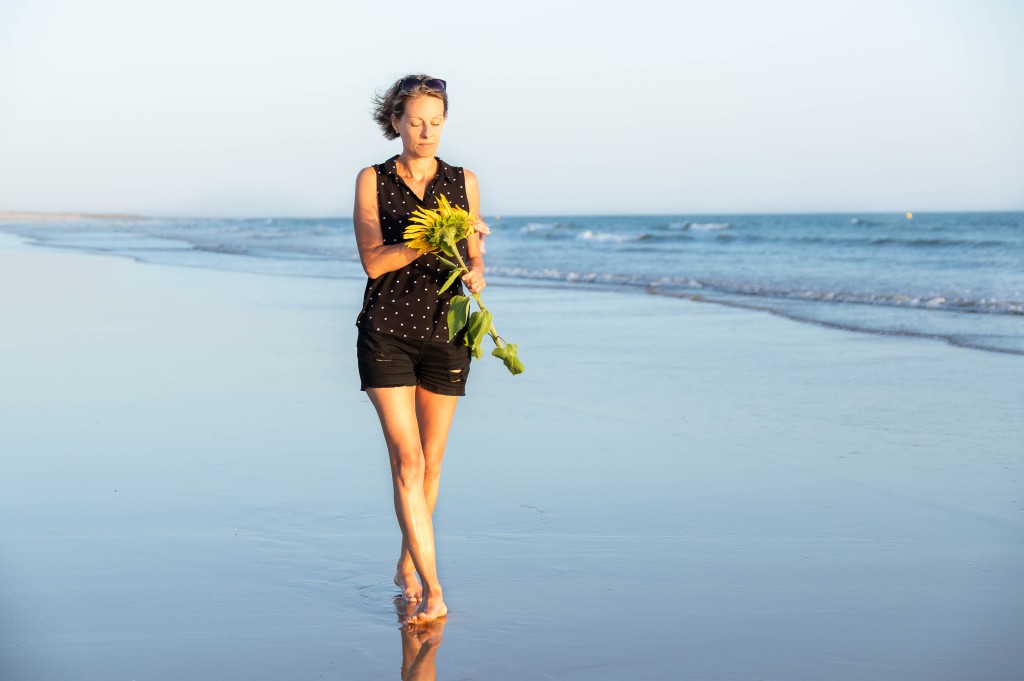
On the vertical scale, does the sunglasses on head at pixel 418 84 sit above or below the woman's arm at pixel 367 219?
above

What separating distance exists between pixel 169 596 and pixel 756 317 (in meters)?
10.1

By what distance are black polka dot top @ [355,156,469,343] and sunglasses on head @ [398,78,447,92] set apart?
0.80ft

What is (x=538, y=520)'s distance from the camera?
4.90 meters

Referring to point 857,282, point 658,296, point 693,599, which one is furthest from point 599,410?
point 857,282

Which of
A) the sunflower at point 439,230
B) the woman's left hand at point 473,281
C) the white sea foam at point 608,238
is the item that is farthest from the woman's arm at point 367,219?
the white sea foam at point 608,238

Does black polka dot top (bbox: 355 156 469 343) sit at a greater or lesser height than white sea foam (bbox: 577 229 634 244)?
greater

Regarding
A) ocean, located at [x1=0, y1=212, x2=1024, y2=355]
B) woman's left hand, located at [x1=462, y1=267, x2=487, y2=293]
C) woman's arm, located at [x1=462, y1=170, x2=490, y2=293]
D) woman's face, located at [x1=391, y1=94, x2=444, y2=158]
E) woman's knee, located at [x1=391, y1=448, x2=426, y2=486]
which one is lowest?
ocean, located at [x1=0, y1=212, x2=1024, y2=355]

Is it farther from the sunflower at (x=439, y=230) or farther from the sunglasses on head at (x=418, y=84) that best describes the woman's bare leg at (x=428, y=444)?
the sunglasses on head at (x=418, y=84)

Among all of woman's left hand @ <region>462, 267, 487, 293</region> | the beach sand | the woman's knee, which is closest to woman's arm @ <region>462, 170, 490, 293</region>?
woman's left hand @ <region>462, 267, 487, 293</region>

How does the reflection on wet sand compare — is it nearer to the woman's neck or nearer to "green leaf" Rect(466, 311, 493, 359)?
"green leaf" Rect(466, 311, 493, 359)

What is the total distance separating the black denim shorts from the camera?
375 centimetres

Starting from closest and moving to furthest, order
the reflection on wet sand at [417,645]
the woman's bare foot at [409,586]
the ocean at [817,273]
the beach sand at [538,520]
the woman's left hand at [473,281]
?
1. the reflection on wet sand at [417,645]
2. the beach sand at [538,520]
3. the woman's left hand at [473,281]
4. the woman's bare foot at [409,586]
5. the ocean at [817,273]

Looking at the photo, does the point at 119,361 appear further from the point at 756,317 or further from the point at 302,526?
the point at 756,317

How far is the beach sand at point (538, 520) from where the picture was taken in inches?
140
